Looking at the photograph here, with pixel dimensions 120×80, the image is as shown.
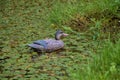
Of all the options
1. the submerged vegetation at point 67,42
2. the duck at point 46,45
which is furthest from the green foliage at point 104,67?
the duck at point 46,45

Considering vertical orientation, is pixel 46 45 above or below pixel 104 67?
above

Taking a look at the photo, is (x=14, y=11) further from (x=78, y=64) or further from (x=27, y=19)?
(x=78, y=64)

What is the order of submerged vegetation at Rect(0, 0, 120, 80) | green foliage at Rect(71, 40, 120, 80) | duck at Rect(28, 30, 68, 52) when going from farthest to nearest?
duck at Rect(28, 30, 68, 52) < submerged vegetation at Rect(0, 0, 120, 80) < green foliage at Rect(71, 40, 120, 80)

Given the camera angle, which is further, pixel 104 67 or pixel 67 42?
pixel 67 42

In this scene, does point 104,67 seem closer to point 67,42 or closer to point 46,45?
point 46,45

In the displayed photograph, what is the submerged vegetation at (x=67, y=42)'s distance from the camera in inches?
181

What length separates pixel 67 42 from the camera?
20.4 ft

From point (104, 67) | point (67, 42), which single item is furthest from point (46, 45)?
point (104, 67)

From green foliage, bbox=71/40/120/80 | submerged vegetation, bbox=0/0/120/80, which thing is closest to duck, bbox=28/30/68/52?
submerged vegetation, bbox=0/0/120/80

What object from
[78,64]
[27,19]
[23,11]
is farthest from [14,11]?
[78,64]

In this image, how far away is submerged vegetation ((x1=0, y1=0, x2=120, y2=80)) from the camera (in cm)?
460

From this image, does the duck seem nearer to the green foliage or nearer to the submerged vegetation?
the submerged vegetation

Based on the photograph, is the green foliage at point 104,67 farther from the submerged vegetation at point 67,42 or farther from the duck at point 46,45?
the duck at point 46,45

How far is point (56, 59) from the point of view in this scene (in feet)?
17.6
